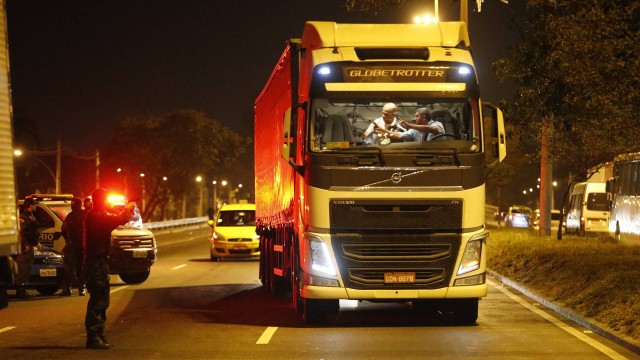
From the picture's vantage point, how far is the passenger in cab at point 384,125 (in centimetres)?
1477

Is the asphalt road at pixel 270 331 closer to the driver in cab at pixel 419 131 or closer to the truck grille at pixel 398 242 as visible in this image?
the truck grille at pixel 398 242

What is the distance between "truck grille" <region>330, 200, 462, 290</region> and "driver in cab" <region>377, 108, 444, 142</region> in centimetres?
88

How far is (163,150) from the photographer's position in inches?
3418

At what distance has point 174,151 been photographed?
87125 mm

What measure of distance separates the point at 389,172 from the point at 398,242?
0.97m

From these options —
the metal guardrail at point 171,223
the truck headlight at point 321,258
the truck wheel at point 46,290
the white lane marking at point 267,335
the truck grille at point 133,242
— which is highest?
the truck headlight at point 321,258

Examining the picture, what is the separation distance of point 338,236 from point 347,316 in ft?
8.35

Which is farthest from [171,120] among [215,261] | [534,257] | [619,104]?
[619,104]

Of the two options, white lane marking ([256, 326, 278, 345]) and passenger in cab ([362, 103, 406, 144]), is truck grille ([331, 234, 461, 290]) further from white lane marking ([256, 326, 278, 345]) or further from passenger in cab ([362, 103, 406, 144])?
passenger in cab ([362, 103, 406, 144])

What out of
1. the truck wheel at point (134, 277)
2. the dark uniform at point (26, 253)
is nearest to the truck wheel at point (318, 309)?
the dark uniform at point (26, 253)

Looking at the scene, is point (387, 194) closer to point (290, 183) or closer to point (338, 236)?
point (338, 236)

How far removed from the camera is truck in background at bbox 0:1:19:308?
9.73m

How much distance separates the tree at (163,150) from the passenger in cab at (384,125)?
72.7 m

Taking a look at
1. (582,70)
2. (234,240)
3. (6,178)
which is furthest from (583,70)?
(234,240)
